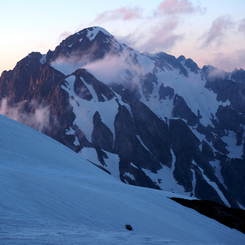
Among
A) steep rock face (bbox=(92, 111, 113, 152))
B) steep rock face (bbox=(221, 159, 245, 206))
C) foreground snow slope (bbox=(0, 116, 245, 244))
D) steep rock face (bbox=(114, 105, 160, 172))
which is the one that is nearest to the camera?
foreground snow slope (bbox=(0, 116, 245, 244))

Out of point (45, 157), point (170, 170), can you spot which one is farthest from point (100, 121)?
point (45, 157)

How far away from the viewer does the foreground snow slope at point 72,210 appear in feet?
35.7

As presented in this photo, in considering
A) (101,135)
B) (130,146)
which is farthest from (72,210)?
(130,146)

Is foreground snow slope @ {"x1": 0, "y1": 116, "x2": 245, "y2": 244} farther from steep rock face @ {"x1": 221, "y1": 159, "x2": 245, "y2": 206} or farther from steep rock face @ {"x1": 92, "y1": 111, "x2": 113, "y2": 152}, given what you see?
steep rock face @ {"x1": 221, "y1": 159, "x2": 245, "y2": 206}

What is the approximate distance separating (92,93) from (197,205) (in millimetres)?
142663

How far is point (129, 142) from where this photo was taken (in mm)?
158000

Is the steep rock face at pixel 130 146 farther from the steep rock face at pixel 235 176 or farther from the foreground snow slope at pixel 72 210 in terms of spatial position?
the foreground snow slope at pixel 72 210

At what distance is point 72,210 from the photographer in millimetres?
15773

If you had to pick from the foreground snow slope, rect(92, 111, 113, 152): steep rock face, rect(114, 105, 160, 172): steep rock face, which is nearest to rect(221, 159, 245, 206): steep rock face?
rect(114, 105, 160, 172): steep rock face

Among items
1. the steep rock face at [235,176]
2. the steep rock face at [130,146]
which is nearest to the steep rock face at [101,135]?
the steep rock face at [130,146]

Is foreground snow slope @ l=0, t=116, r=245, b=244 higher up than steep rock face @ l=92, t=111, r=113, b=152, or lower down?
lower down

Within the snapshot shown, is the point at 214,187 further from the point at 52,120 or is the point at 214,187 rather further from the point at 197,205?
the point at 197,205

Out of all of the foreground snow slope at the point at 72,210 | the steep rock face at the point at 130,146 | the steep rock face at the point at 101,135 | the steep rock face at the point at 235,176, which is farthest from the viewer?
the steep rock face at the point at 235,176

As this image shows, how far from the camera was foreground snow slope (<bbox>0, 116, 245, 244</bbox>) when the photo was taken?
35.7ft
